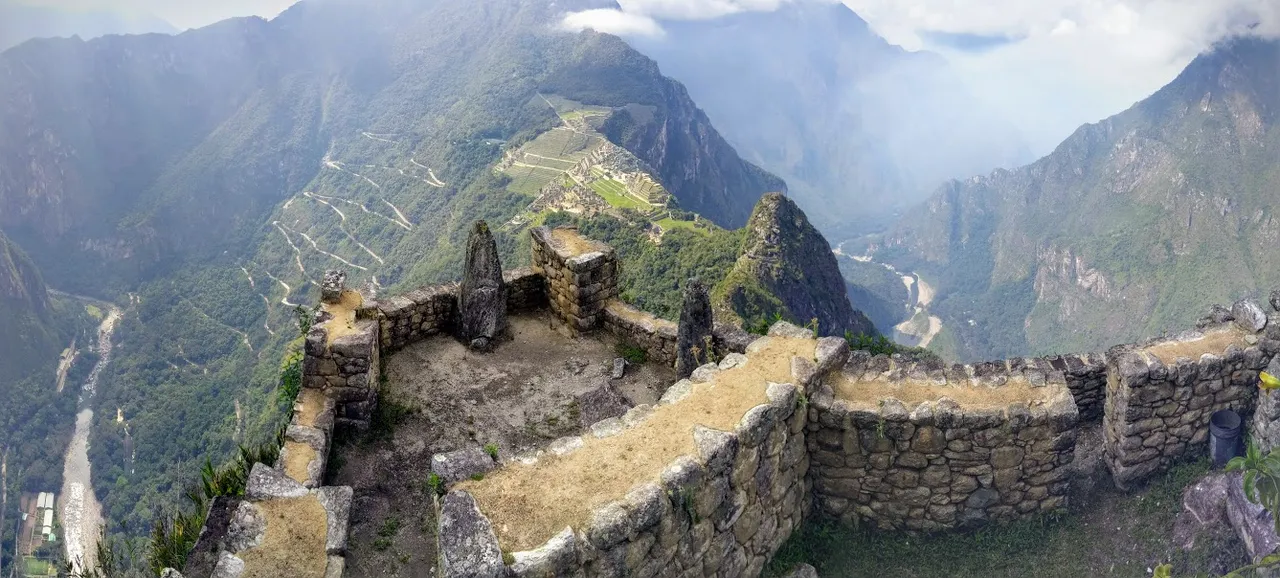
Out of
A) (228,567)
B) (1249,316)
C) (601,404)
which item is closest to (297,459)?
(228,567)

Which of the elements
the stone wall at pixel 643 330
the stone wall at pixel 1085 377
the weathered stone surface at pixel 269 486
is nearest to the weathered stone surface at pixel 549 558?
the weathered stone surface at pixel 269 486

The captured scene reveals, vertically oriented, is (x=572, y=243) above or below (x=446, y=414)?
above

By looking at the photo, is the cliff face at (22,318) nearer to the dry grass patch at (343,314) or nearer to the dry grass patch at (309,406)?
the dry grass patch at (343,314)

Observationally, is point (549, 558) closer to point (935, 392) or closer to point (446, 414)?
point (935, 392)

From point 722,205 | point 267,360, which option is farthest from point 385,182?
point 722,205

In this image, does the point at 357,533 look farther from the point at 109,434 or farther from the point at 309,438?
the point at 109,434
